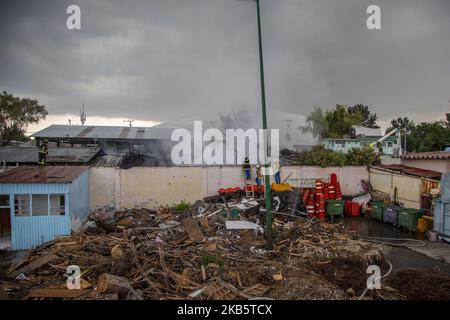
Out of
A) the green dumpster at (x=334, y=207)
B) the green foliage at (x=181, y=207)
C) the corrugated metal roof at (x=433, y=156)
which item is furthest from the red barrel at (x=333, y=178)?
the green foliage at (x=181, y=207)

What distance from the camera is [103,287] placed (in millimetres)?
6738

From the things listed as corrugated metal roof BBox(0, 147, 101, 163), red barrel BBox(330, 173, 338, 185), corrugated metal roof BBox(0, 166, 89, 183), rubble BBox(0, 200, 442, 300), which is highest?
corrugated metal roof BBox(0, 147, 101, 163)

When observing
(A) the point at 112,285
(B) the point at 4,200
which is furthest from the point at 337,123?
(A) the point at 112,285

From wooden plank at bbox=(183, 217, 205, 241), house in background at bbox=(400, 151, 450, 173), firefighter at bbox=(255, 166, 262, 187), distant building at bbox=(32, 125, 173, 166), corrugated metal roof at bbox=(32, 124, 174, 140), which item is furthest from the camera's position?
corrugated metal roof at bbox=(32, 124, 174, 140)

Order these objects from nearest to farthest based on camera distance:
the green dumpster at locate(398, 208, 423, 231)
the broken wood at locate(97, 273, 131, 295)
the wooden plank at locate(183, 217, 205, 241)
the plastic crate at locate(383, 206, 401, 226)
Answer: the broken wood at locate(97, 273, 131, 295), the wooden plank at locate(183, 217, 205, 241), the green dumpster at locate(398, 208, 423, 231), the plastic crate at locate(383, 206, 401, 226)

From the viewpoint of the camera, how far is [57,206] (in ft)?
42.1

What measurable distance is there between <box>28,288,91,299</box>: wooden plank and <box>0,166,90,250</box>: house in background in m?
6.08

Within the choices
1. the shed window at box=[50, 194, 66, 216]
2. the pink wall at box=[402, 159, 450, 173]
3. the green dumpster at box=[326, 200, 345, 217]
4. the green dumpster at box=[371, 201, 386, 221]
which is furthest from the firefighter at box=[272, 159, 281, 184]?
the shed window at box=[50, 194, 66, 216]

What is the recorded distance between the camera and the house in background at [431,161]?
17.3m

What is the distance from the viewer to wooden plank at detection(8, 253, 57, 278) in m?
8.32

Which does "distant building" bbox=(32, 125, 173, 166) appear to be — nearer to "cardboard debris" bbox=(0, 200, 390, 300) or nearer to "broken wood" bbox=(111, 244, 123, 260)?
"cardboard debris" bbox=(0, 200, 390, 300)

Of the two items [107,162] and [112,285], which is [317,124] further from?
[112,285]

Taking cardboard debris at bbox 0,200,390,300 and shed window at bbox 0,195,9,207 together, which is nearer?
cardboard debris at bbox 0,200,390,300

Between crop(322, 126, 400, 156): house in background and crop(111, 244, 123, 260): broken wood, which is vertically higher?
crop(322, 126, 400, 156): house in background
